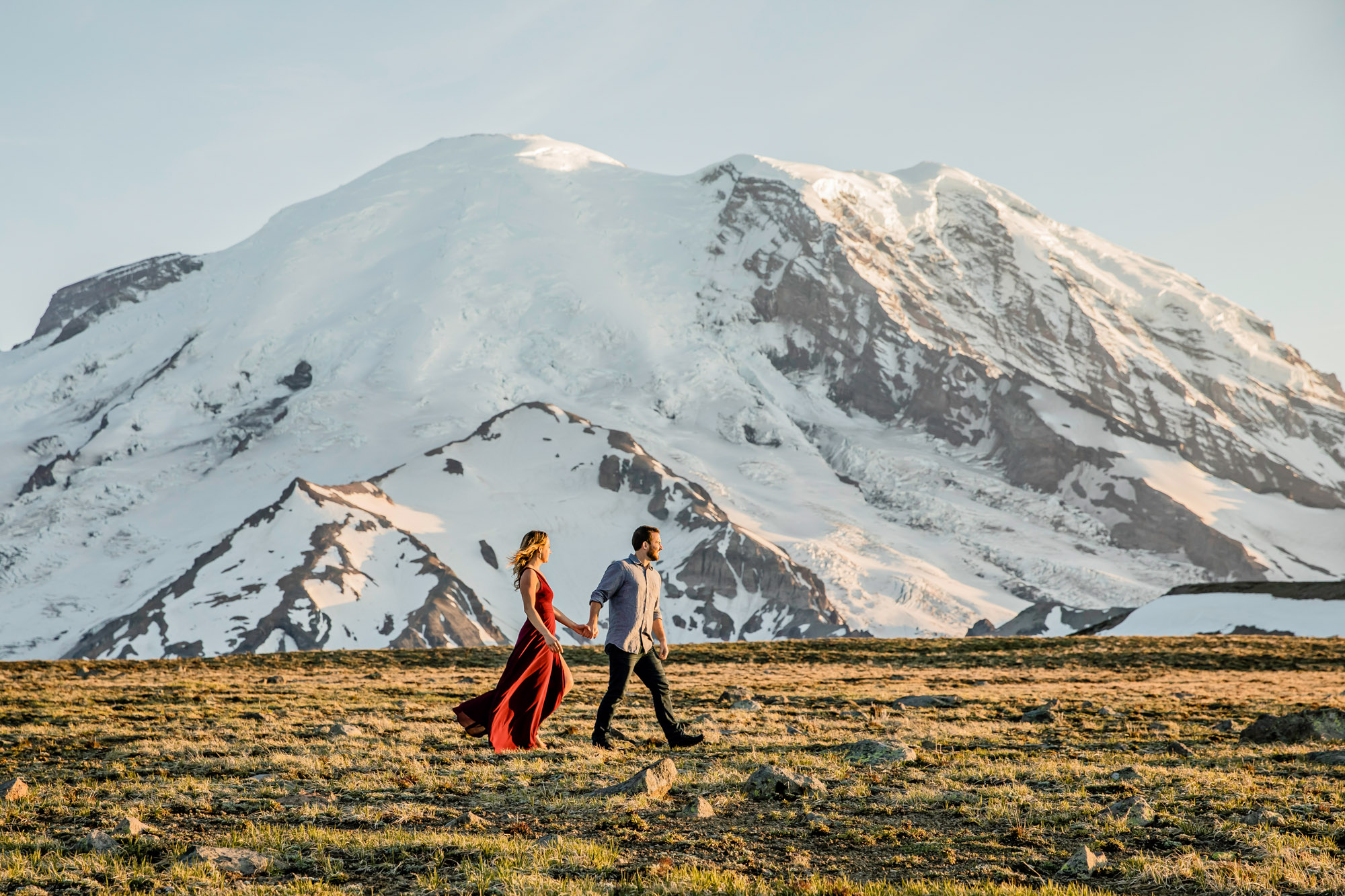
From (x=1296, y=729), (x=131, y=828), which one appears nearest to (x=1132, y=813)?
(x=1296, y=729)

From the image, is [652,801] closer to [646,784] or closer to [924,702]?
[646,784]

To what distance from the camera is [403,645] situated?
6058 inches

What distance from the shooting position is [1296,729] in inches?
644

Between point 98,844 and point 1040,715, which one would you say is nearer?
point 98,844

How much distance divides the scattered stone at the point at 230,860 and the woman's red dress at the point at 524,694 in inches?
227

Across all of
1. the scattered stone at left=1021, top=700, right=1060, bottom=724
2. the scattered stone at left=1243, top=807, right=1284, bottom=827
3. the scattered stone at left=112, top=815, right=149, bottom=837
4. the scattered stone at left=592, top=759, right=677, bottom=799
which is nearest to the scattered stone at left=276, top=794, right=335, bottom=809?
the scattered stone at left=112, top=815, right=149, bottom=837

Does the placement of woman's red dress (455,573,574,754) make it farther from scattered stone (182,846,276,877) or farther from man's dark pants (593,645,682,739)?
scattered stone (182,846,276,877)

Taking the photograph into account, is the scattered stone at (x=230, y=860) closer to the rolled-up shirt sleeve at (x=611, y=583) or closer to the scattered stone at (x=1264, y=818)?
the rolled-up shirt sleeve at (x=611, y=583)

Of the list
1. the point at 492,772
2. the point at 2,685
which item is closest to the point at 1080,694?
the point at 492,772

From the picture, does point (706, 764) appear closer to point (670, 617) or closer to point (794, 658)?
point (794, 658)

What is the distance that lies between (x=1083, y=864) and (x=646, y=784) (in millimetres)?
4646

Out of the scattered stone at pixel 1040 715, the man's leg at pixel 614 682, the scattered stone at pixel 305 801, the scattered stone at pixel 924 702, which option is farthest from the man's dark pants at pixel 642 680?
the scattered stone at pixel 924 702

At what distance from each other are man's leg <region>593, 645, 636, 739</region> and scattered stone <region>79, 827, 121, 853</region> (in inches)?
256

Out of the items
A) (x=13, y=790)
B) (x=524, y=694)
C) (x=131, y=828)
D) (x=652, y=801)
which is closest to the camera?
(x=131, y=828)
